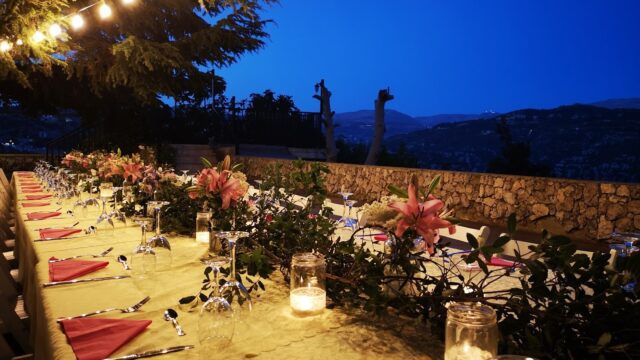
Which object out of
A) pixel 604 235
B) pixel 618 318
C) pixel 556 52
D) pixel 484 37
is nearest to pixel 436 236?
pixel 618 318

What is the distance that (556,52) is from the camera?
98250 millimetres

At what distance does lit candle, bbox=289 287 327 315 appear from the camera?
4.63 feet

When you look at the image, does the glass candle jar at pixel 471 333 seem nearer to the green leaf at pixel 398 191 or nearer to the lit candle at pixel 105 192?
the green leaf at pixel 398 191

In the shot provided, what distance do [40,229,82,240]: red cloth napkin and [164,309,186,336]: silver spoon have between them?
1658 mm

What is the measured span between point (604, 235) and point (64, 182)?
6341mm

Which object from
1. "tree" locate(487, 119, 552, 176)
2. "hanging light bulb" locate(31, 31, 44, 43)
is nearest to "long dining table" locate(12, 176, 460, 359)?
"hanging light bulb" locate(31, 31, 44, 43)

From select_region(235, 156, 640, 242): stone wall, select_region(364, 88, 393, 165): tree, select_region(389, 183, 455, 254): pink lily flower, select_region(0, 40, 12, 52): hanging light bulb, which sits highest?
select_region(0, 40, 12, 52): hanging light bulb

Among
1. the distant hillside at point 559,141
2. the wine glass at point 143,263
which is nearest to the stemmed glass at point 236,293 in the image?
the wine glass at point 143,263

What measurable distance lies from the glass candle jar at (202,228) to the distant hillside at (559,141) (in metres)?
11.1

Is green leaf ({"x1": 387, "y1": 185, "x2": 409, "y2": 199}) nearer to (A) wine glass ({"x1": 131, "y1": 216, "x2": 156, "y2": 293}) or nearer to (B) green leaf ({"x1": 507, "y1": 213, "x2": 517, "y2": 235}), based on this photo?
(B) green leaf ({"x1": 507, "y1": 213, "x2": 517, "y2": 235})

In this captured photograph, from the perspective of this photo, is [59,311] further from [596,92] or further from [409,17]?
[409,17]

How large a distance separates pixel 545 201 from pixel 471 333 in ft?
20.9

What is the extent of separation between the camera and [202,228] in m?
2.53

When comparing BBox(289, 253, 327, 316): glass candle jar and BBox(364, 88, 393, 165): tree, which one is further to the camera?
BBox(364, 88, 393, 165): tree
